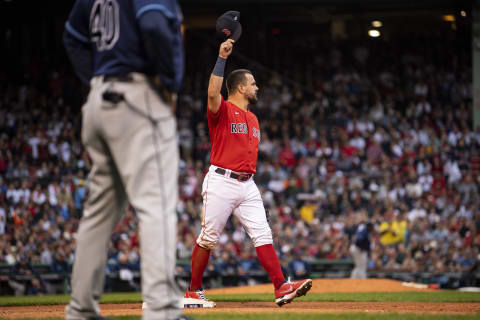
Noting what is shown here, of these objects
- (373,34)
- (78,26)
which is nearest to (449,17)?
(373,34)

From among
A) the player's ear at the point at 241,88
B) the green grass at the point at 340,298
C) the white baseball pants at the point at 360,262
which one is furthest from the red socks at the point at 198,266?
the white baseball pants at the point at 360,262

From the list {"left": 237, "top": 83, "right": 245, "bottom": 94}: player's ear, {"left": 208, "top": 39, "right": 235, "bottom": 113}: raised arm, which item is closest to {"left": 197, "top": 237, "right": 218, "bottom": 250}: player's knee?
{"left": 208, "top": 39, "right": 235, "bottom": 113}: raised arm

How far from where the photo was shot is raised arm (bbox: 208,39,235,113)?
600cm

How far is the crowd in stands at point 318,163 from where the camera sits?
1705 cm

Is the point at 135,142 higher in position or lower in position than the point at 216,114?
lower

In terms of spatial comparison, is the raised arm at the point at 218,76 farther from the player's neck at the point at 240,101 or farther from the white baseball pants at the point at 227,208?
the white baseball pants at the point at 227,208

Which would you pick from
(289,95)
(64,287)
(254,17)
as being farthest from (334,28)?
(64,287)

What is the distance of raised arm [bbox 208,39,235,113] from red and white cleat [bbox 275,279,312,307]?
175 cm

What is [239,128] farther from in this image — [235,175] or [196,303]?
[196,303]

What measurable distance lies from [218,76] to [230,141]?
739 millimetres

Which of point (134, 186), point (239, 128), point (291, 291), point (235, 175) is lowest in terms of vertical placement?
point (291, 291)

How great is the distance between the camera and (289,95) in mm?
23547

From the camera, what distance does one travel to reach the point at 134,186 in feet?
12.4

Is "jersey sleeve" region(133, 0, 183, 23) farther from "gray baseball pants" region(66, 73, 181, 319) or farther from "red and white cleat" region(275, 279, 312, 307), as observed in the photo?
"red and white cleat" region(275, 279, 312, 307)
